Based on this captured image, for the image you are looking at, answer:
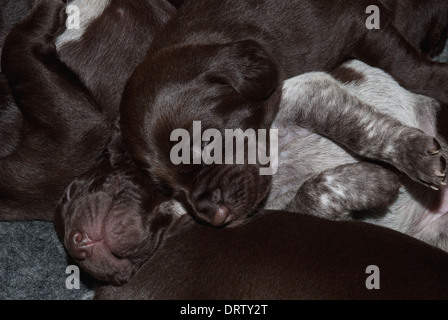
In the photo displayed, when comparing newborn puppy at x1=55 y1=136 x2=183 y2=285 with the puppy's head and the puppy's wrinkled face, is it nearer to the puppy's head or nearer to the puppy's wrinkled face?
the puppy's wrinkled face

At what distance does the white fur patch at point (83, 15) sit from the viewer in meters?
3.38

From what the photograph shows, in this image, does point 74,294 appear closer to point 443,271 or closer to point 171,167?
point 171,167

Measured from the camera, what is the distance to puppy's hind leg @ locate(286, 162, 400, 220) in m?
3.02

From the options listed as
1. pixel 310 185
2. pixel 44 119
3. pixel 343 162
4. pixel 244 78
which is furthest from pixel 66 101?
pixel 343 162

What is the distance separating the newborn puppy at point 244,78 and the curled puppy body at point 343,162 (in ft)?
0.22

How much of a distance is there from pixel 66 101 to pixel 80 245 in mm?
633

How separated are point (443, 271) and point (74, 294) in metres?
1.61

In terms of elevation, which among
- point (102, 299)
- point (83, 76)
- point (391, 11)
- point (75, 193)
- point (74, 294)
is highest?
point (391, 11)

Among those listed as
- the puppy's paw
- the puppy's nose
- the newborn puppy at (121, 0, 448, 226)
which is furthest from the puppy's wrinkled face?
the puppy's paw

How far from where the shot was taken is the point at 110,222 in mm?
2984

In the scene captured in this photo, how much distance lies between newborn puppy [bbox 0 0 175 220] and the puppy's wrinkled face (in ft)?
0.54

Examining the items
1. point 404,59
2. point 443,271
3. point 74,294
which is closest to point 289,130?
point 404,59
